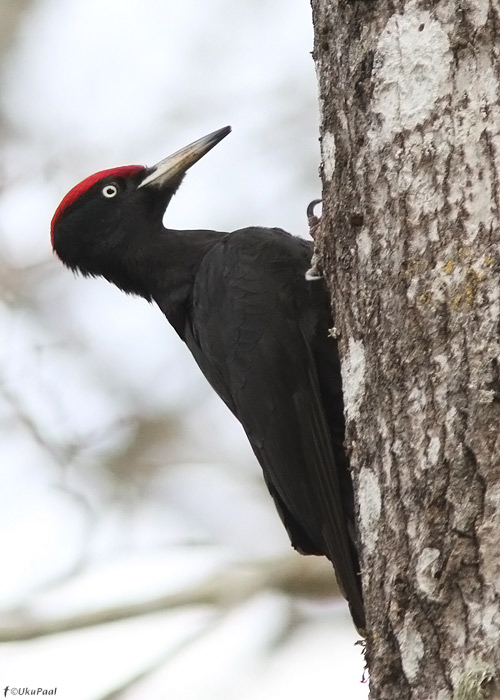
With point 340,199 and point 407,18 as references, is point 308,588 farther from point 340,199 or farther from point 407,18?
point 407,18

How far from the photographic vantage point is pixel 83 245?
15.4 feet

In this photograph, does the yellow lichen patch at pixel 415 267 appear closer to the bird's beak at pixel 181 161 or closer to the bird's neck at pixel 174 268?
the bird's neck at pixel 174 268

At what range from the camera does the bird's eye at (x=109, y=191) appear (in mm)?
4727

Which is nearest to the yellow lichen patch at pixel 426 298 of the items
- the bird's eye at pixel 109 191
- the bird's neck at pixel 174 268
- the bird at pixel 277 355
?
the bird at pixel 277 355

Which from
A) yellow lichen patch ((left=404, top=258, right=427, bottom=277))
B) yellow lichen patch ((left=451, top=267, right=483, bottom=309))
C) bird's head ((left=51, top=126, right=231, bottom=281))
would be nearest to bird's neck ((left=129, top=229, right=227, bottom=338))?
bird's head ((left=51, top=126, right=231, bottom=281))

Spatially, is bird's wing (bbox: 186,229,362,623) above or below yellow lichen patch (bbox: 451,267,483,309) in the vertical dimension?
above

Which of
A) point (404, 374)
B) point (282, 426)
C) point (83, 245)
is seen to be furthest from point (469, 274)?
point (83, 245)

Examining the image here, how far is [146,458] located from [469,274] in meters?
5.27

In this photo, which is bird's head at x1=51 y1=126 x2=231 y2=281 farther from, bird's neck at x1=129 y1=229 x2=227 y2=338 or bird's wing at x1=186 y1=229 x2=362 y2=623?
bird's wing at x1=186 y1=229 x2=362 y2=623

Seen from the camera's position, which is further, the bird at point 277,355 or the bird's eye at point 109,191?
the bird's eye at point 109,191

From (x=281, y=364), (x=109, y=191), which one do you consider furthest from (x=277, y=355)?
(x=109, y=191)

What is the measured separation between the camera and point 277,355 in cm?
369

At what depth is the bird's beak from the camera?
15.1 feet

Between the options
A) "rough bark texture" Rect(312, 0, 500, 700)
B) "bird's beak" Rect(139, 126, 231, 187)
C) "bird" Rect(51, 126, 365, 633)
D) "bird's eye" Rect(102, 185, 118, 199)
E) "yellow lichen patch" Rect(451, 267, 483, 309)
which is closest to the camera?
"rough bark texture" Rect(312, 0, 500, 700)
